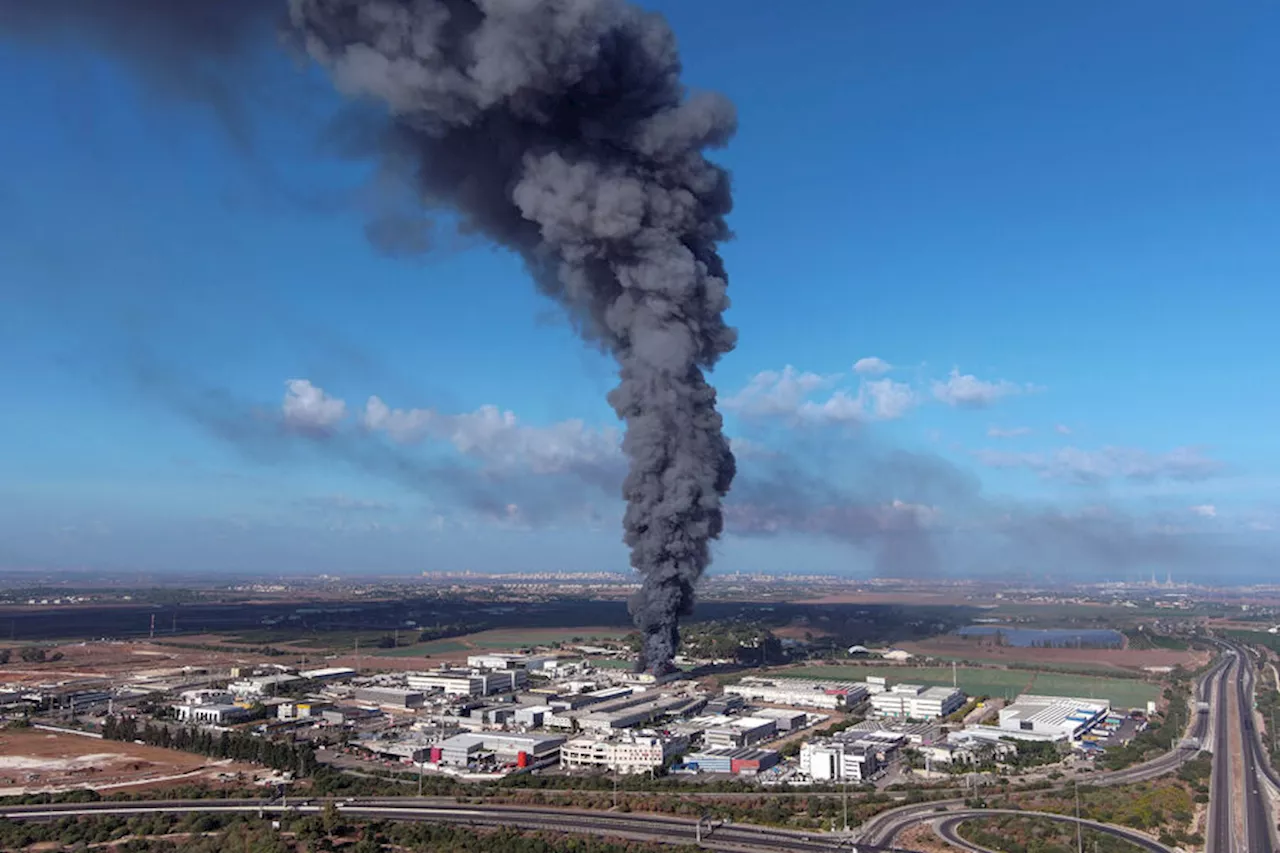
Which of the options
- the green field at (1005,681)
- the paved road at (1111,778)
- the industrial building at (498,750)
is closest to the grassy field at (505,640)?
the green field at (1005,681)

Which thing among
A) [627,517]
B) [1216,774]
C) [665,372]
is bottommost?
[1216,774]

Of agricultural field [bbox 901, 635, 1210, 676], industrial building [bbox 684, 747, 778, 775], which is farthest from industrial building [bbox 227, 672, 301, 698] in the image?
agricultural field [bbox 901, 635, 1210, 676]

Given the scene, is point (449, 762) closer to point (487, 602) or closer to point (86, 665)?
point (86, 665)

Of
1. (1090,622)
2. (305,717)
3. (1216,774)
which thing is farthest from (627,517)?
(1090,622)

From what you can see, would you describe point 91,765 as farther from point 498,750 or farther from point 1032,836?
point 1032,836

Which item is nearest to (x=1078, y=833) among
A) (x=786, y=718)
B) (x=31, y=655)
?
(x=786, y=718)

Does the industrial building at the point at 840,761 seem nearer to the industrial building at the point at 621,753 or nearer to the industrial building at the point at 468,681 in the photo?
the industrial building at the point at 621,753
